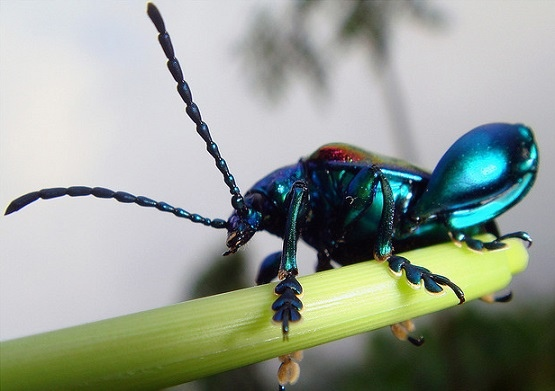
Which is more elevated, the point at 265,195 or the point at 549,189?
the point at 265,195

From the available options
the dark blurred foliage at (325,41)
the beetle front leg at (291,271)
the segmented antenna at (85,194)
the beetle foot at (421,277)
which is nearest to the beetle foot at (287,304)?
the beetle front leg at (291,271)

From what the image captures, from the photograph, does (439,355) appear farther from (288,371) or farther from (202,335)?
(202,335)

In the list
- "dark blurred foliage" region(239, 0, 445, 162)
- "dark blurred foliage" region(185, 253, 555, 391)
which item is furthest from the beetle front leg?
"dark blurred foliage" region(239, 0, 445, 162)

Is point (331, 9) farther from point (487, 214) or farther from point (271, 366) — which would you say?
point (487, 214)

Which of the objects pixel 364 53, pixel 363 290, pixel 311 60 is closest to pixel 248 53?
pixel 311 60

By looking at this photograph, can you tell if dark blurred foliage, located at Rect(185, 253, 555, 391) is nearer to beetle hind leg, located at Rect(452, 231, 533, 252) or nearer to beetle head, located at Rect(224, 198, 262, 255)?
beetle head, located at Rect(224, 198, 262, 255)

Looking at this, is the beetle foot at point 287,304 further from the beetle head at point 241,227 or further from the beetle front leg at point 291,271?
the beetle head at point 241,227
